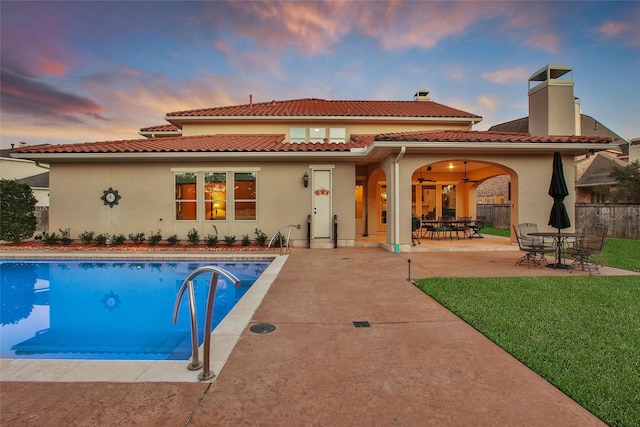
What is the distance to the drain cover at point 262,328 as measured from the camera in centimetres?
360

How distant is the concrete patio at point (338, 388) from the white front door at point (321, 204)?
7.15 metres

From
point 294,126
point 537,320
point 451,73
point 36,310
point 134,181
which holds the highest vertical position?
point 451,73

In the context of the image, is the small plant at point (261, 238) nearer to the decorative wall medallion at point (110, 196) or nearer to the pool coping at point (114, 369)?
the decorative wall medallion at point (110, 196)

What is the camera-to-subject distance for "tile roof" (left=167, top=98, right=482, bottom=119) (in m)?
14.6

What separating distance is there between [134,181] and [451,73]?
53.9 ft

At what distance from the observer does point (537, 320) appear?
387 centimetres

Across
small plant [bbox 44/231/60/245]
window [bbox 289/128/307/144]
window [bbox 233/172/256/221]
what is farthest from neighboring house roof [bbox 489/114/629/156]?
small plant [bbox 44/231/60/245]

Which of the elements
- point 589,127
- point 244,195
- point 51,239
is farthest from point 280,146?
point 589,127

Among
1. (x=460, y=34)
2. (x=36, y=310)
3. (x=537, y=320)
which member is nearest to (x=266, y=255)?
(x=36, y=310)

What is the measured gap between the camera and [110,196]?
11.3 m

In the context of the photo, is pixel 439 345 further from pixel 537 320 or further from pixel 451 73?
pixel 451 73

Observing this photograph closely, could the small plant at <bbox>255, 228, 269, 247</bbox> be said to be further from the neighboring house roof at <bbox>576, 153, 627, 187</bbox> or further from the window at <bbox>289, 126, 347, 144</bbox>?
the neighboring house roof at <bbox>576, 153, 627, 187</bbox>

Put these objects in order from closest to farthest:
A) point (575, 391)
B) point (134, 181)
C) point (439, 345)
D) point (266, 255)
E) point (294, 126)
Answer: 1. point (575, 391)
2. point (439, 345)
3. point (266, 255)
4. point (134, 181)
5. point (294, 126)

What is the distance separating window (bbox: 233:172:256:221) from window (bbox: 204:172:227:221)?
1.38 ft
